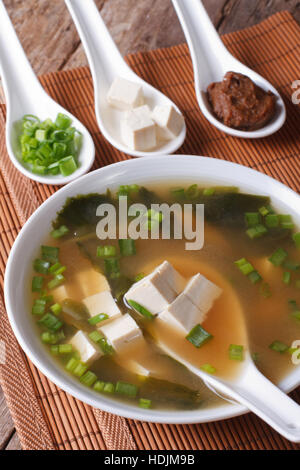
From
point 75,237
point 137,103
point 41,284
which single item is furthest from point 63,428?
point 137,103

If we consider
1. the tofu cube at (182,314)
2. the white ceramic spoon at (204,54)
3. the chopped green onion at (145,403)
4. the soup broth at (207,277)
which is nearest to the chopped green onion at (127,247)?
the soup broth at (207,277)

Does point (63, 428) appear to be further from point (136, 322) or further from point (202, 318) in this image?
point (202, 318)

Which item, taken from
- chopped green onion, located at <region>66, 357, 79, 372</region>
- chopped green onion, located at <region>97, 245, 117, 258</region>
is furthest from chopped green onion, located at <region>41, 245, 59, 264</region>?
chopped green onion, located at <region>66, 357, 79, 372</region>

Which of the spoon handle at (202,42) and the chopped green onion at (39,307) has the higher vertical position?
the spoon handle at (202,42)

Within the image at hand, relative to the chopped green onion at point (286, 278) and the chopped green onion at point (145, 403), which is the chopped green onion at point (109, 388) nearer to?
the chopped green onion at point (145, 403)

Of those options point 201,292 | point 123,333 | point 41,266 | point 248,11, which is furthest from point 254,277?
point 248,11
